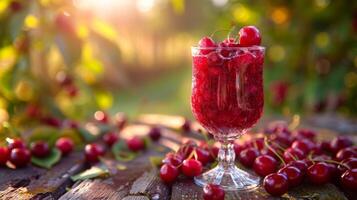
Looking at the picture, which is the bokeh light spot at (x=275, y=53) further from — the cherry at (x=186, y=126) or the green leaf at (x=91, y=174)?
the green leaf at (x=91, y=174)

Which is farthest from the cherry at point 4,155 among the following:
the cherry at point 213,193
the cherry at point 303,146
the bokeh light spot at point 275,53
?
the bokeh light spot at point 275,53

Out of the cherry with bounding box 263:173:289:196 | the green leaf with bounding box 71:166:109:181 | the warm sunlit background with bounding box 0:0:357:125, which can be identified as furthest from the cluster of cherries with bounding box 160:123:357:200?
the warm sunlit background with bounding box 0:0:357:125

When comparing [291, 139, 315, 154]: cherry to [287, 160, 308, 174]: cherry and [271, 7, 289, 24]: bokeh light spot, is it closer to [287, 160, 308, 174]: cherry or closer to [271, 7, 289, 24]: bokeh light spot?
[287, 160, 308, 174]: cherry

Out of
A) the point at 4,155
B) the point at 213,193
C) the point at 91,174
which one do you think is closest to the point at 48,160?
the point at 4,155

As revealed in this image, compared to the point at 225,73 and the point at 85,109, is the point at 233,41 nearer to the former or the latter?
the point at 225,73

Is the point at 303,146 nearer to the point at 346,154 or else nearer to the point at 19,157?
the point at 346,154

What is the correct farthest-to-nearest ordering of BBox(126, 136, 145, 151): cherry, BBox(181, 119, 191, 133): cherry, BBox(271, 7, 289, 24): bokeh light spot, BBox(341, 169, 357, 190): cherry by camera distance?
BBox(271, 7, 289, 24): bokeh light spot → BBox(181, 119, 191, 133): cherry → BBox(126, 136, 145, 151): cherry → BBox(341, 169, 357, 190): cherry

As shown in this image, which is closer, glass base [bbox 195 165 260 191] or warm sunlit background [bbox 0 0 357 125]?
glass base [bbox 195 165 260 191]

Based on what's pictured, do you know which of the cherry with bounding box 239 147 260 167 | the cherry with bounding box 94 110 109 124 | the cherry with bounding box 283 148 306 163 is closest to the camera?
the cherry with bounding box 283 148 306 163
